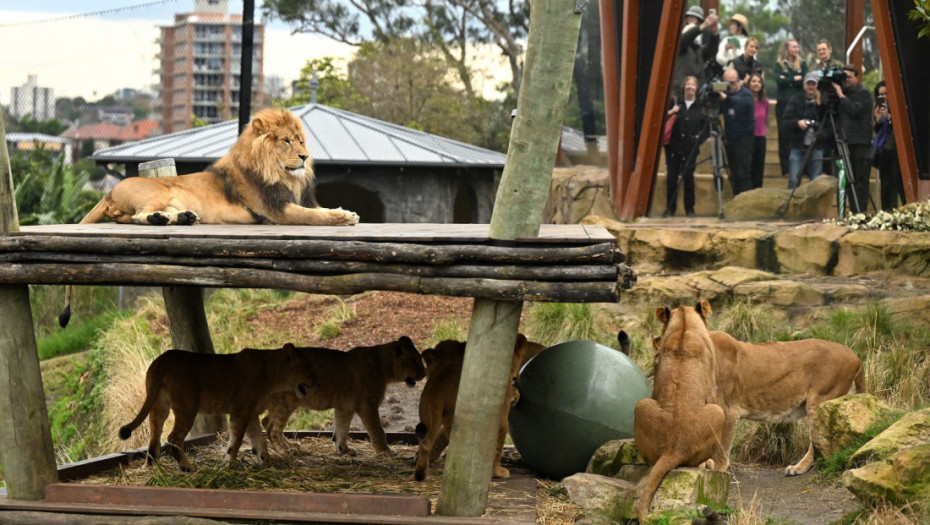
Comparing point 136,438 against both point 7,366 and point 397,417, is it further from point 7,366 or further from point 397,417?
point 7,366

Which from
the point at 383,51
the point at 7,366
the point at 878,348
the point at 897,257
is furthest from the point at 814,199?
the point at 383,51

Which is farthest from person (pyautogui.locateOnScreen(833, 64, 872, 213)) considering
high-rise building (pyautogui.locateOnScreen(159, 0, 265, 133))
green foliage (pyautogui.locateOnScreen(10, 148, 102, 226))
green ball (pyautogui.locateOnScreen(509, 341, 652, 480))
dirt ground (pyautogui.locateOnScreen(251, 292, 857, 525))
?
green foliage (pyautogui.locateOnScreen(10, 148, 102, 226))

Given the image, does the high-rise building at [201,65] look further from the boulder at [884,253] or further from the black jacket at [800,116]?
the boulder at [884,253]

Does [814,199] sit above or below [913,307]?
above

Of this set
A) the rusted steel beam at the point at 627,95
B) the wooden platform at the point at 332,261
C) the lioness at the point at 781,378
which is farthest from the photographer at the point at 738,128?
the wooden platform at the point at 332,261

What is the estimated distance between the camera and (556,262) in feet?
19.2

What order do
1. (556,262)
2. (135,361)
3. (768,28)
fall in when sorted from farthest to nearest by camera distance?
(768,28)
(135,361)
(556,262)

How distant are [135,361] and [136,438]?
2111 millimetres

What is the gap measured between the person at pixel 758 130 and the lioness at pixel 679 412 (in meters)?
9.61

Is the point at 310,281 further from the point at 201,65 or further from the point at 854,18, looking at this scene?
the point at 201,65

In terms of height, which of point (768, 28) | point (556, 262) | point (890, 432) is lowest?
point (890, 432)

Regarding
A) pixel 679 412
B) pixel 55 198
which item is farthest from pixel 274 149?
pixel 55 198

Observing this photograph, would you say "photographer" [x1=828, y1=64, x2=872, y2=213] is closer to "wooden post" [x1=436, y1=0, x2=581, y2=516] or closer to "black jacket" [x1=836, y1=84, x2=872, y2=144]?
"black jacket" [x1=836, y1=84, x2=872, y2=144]

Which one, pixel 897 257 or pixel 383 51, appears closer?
pixel 897 257
